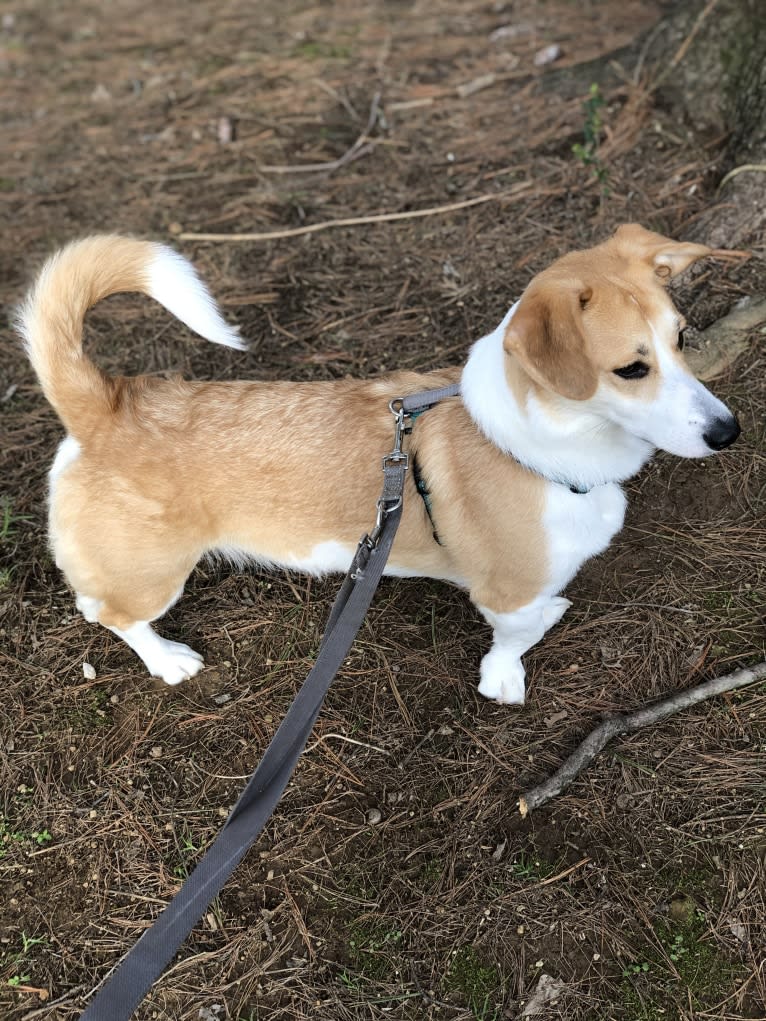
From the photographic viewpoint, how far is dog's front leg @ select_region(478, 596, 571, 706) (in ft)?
9.56

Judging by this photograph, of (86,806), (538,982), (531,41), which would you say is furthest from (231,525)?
(531,41)

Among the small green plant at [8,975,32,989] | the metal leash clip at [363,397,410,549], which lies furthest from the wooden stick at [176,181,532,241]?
the small green plant at [8,975,32,989]

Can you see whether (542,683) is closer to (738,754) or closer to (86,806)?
(738,754)

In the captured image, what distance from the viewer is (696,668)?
2945 mm

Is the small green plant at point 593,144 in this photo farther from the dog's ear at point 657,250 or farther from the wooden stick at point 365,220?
the dog's ear at point 657,250

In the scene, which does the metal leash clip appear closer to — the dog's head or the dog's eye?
the dog's head

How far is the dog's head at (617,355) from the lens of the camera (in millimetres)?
2178

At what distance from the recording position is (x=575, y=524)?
259 centimetres

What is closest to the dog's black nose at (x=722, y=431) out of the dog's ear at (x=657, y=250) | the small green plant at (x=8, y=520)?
the dog's ear at (x=657, y=250)

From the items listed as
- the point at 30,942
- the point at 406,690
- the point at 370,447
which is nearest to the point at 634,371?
the point at 370,447

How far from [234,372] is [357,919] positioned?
2802 millimetres

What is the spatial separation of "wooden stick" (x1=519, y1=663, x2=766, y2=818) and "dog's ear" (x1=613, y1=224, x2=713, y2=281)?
1548 mm

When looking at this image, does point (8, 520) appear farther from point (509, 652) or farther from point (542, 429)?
point (542, 429)

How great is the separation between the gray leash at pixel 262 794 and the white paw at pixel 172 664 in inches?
Answer: 50.7
